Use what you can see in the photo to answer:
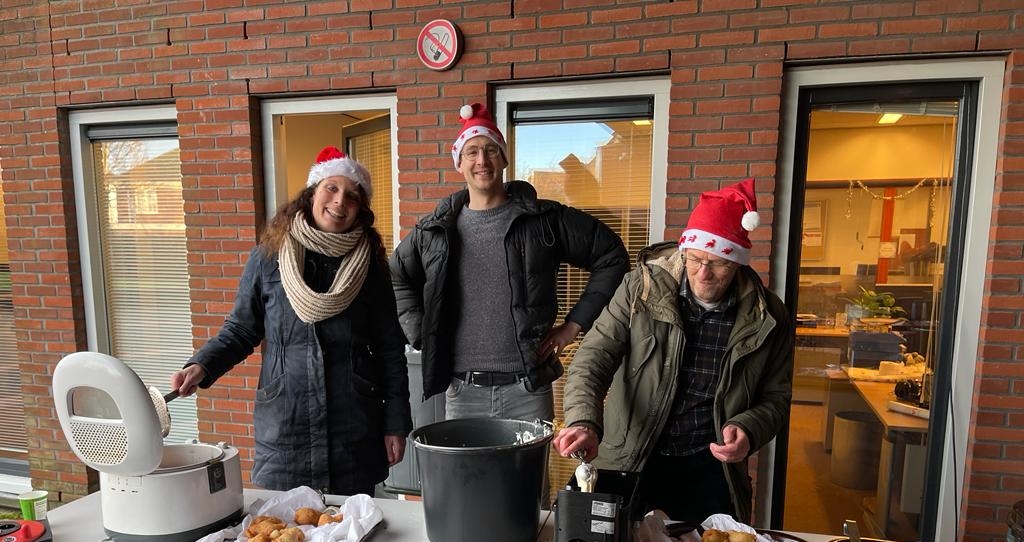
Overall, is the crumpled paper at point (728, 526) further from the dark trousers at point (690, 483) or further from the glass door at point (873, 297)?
the glass door at point (873, 297)

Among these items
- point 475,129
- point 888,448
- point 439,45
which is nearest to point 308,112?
point 439,45

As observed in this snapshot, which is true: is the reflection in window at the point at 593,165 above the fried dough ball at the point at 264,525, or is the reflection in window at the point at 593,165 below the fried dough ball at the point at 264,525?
above

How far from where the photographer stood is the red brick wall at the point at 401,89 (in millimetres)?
2189

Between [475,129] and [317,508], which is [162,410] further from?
[475,129]

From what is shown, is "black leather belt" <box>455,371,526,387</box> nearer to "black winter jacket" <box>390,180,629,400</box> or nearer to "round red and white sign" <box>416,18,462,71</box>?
"black winter jacket" <box>390,180,629,400</box>

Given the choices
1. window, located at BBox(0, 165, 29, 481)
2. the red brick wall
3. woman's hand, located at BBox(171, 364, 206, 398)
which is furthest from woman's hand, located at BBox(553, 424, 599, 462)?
window, located at BBox(0, 165, 29, 481)

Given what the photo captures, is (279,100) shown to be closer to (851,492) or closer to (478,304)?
(478,304)

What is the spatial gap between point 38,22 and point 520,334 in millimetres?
3180

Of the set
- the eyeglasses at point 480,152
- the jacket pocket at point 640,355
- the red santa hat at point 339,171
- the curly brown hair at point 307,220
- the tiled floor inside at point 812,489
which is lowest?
the tiled floor inside at point 812,489

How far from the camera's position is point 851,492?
2623 millimetres

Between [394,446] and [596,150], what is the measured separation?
1606 mm

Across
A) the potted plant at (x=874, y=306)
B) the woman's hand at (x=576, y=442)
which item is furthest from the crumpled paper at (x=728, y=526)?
the potted plant at (x=874, y=306)

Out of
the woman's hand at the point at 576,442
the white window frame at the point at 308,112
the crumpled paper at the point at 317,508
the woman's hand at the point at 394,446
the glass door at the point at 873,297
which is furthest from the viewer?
the white window frame at the point at 308,112

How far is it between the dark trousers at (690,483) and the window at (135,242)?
279 cm
